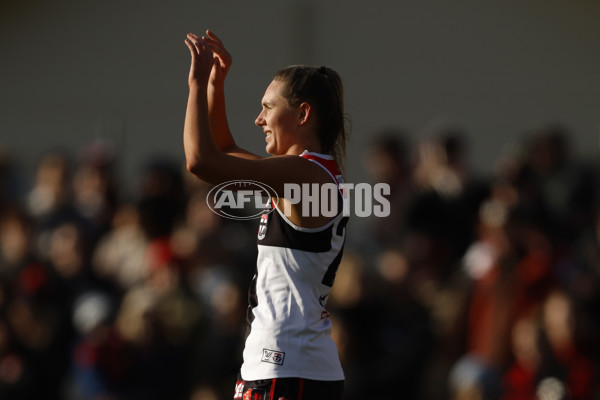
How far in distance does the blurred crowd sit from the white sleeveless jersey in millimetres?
3207

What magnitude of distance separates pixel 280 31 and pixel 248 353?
Answer: 28.2 ft

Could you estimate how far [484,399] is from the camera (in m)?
6.58

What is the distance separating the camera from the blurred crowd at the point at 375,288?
6.79 metres

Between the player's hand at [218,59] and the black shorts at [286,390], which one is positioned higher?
the player's hand at [218,59]

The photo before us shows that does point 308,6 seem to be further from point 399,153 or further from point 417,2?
point 399,153

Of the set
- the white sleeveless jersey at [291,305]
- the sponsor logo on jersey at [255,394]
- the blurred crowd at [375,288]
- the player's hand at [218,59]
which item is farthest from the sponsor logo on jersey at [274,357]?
the blurred crowd at [375,288]

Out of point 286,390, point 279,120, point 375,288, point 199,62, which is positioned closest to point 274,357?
point 286,390

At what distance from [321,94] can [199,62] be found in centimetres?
54

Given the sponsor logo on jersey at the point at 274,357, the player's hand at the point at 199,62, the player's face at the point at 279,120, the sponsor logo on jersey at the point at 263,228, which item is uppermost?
the player's hand at the point at 199,62

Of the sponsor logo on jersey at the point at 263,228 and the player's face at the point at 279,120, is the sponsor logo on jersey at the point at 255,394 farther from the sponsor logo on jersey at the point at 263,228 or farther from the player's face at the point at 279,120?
the player's face at the point at 279,120

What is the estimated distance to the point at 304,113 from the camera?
3816mm

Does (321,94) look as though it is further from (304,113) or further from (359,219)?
(359,219)

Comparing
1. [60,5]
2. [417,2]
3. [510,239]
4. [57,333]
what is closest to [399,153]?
[510,239]

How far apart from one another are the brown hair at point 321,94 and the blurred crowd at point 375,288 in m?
3.24
